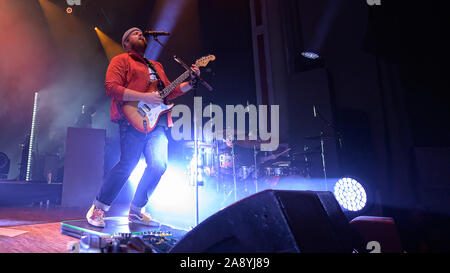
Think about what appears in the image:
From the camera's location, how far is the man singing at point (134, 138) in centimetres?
243

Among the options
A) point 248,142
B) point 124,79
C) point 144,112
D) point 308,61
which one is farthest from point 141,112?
point 308,61

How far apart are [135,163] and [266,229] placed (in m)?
1.79

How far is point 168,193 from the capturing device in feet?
17.5

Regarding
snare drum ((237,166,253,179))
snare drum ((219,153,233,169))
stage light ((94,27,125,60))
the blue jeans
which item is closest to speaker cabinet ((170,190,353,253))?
the blue jeans

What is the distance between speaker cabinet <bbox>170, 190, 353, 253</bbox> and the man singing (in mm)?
1430

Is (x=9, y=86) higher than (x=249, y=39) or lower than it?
lower

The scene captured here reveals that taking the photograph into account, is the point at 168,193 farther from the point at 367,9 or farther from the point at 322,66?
the point at 367,9

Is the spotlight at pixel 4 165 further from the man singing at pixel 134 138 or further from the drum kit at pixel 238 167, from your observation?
the man singing at pixel 134 138

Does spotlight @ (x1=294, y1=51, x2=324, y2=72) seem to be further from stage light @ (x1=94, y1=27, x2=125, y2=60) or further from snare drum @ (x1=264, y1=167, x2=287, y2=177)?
Answer: stage light @ (x1=94, y1=27, x2=125, y2=60)

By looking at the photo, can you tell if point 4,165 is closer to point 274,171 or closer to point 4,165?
point 4,165

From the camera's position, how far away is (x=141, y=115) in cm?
249
